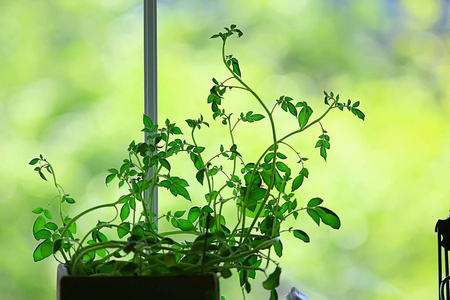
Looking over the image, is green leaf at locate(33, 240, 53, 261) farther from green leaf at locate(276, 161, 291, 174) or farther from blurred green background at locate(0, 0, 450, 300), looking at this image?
blurred green background at locate(0, 0, 450, 300)

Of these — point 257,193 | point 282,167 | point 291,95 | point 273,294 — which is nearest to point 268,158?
point 282,167

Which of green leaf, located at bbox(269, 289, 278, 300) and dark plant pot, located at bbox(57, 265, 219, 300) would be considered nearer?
dark plant pot, located at bbox(57, 265, 219, 300)

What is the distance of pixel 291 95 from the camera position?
1974 mm

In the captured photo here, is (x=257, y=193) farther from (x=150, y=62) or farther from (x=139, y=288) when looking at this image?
(x=150, y=62)

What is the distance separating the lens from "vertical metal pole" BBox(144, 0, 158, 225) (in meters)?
1.92

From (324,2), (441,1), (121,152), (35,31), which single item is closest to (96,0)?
(35,31)

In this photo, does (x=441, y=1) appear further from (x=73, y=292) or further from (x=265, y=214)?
(x=73, y=292)

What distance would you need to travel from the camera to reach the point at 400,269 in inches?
78.0

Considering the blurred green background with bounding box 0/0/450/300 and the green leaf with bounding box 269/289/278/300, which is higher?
the blurred green background with bounding box 0/0/450/300

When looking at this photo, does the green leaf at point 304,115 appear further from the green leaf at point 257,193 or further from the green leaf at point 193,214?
the green leaf at point 193,214

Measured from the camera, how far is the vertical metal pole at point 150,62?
1915mm

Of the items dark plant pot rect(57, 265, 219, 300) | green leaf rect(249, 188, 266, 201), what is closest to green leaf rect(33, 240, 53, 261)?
dark plant pot rect(57, 265, 219, 300)

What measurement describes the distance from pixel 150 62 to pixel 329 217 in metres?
1.05

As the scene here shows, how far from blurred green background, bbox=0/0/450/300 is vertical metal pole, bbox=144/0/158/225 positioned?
3 centimetres
